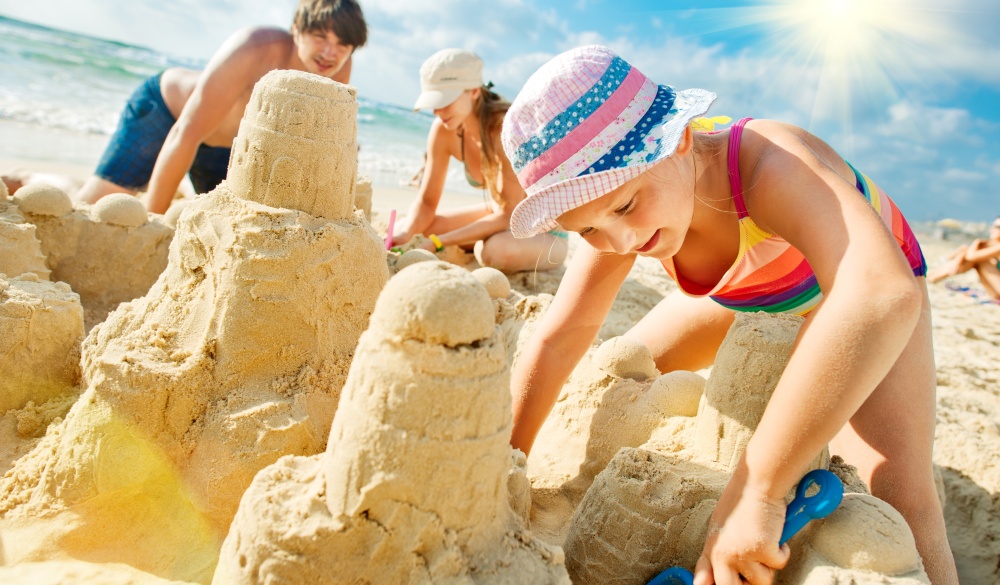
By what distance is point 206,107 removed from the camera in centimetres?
386

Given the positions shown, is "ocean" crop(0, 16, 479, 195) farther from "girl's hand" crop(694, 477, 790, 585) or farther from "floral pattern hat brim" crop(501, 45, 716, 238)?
"girl's hand" crop(694, 477, 790, 585)

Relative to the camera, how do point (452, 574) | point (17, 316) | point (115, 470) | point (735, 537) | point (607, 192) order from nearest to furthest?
point (452, 574), point (735, 537), point (607, 192), point (115, 470), point (17, 316)

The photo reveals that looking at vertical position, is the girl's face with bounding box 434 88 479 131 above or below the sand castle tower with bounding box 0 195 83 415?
above

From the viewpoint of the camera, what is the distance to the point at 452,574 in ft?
3.94

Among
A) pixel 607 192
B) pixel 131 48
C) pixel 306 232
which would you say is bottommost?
pixel 131 48

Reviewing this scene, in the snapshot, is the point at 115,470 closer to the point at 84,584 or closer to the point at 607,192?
the point at 84,584

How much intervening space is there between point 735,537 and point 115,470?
4.99ft

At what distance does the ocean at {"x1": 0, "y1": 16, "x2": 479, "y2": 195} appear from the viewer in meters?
8.66

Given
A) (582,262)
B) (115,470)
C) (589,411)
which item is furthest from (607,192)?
(115,470)

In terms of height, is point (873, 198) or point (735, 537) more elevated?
point (873, 198)

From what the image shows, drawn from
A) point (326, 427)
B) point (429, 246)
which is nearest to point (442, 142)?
point (429, 246)

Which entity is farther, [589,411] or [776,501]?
[589,411]

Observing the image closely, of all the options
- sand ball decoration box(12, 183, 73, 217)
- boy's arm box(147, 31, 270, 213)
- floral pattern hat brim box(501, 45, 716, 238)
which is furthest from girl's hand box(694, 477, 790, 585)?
boy's arm box(147, 31, 270, 213)

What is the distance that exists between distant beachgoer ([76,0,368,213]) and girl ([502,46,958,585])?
8.20ft
